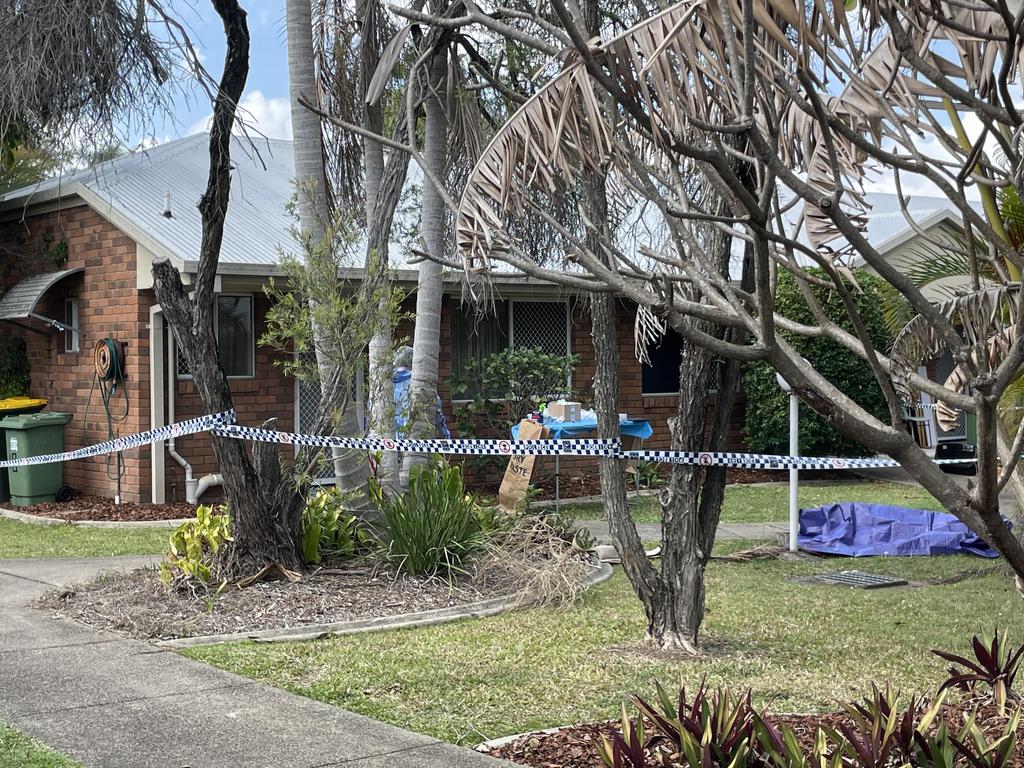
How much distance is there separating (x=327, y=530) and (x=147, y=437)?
9.28ft

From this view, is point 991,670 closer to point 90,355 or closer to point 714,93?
point 714,93

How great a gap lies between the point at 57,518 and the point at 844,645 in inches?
363

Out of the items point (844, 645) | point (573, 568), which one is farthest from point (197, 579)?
point (844, 645)

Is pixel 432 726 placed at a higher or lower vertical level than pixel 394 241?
lower

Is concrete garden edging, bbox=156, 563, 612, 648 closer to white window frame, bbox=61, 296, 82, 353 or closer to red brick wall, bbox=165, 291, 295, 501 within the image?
red brick wall, bbox=165, 291, 295, 501

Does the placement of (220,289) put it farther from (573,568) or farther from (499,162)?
(499,162)

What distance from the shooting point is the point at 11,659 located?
22.6 ft

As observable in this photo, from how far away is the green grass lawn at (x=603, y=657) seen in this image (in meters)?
6.07

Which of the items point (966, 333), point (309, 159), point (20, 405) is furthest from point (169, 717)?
point (20, 405)

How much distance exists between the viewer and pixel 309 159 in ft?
32.4

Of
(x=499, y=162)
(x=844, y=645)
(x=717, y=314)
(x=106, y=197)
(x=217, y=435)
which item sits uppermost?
(x=106, y=197)

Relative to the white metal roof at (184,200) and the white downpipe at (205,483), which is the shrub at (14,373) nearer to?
the white metal roof at (184,200)

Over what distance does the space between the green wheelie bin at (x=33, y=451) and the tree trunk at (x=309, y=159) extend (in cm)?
631

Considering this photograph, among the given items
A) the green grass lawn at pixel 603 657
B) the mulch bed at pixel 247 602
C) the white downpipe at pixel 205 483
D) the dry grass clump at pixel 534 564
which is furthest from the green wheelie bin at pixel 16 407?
the green grass lawn at pixel 603 657
